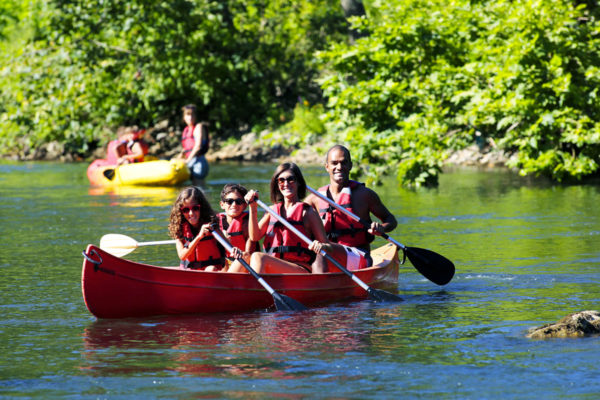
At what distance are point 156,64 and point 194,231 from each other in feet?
64.7

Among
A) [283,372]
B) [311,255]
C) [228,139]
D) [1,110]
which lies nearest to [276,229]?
[311,255]

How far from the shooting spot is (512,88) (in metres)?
16.6

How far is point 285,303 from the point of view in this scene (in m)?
7.33

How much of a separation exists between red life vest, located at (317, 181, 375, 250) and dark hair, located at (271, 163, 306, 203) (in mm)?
595

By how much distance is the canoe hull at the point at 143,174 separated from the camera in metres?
20.1

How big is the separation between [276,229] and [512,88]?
963cm

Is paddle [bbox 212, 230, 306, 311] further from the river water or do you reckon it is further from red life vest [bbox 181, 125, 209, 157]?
red life vest [bbox 181, 125, 209, 157]

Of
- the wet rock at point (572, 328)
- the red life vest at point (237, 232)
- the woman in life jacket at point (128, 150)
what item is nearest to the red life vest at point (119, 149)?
the woman in life jacket at point (128, 150)

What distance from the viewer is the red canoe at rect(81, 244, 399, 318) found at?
694cm

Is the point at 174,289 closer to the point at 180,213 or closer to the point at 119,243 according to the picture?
the point at 180,213

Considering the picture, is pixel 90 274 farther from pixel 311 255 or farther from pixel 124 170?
pixel 124 170

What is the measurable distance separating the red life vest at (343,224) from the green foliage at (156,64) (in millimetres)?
18233

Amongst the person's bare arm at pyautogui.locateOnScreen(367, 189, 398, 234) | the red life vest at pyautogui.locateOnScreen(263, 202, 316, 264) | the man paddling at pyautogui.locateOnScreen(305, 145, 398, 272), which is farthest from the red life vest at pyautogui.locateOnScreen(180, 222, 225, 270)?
the person's bare arm at pyautogui.locateOnScreen(367, 189, 398, 234)

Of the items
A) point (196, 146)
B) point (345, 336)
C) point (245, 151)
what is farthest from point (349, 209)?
point (245, 151)
